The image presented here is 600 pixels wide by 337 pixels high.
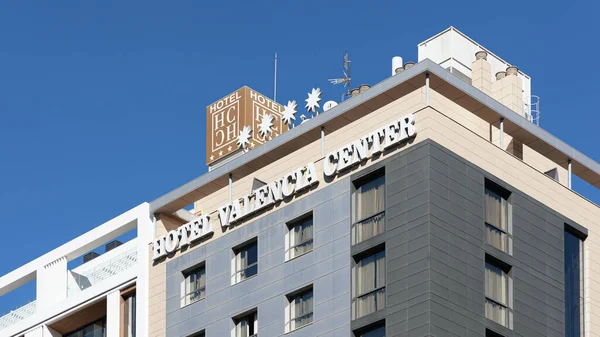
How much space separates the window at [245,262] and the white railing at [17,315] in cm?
2091

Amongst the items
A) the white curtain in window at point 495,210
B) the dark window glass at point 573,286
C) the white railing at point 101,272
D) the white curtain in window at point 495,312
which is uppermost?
the white railing at point 101,272

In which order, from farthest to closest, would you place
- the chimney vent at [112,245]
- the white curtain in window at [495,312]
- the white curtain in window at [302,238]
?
the chimney vent at [112,245], the white curtain in window at [302,238], the white curtain in window at [495,312]

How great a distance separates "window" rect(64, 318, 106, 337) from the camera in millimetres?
106062

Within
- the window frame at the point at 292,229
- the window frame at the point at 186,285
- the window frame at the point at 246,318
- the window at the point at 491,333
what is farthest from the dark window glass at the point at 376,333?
the window frame at the point at 186,285

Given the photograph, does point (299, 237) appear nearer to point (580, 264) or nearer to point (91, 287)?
point (580, 264)

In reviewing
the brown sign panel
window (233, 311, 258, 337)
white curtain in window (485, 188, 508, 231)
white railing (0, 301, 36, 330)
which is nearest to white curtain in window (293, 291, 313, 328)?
window (233, 311, 258, 337)

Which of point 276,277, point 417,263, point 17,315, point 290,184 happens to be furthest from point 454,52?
point 17,315

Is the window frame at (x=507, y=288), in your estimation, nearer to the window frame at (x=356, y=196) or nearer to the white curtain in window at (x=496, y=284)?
the white curtain in window at (x=496, y=284)

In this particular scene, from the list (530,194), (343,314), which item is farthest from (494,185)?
(343,314)

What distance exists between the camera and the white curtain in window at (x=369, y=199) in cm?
8762

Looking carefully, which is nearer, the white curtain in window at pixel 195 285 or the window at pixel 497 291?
the window at pixel 497 291

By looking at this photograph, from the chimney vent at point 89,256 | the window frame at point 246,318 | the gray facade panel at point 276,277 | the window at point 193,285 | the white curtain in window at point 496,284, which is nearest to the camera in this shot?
the white curtain in window at point 496,284

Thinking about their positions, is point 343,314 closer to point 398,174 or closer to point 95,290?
point 398,174

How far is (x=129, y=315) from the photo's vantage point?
10250 centimetres
